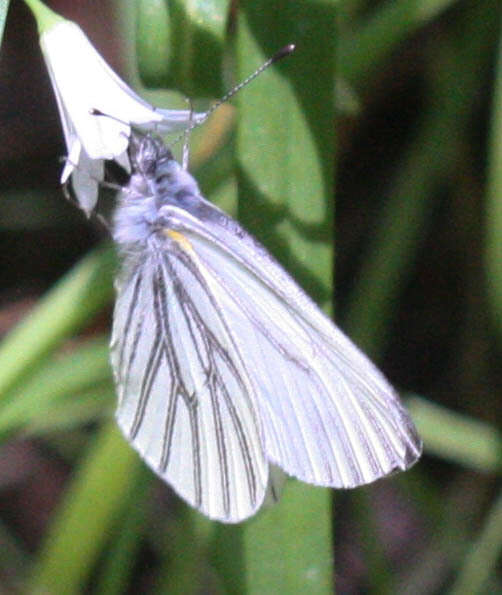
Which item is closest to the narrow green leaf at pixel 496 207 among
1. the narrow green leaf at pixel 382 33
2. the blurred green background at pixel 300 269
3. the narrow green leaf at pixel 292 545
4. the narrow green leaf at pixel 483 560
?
the blurred green background at pixel 300 269

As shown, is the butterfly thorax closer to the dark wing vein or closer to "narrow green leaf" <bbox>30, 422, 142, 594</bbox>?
the dark wing vein

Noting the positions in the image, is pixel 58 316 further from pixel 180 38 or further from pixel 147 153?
pixel 180 38

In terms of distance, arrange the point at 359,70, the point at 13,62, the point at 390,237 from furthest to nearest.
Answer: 1. the point at 13,62
2. the point at 390,237
3. the point at 359,70

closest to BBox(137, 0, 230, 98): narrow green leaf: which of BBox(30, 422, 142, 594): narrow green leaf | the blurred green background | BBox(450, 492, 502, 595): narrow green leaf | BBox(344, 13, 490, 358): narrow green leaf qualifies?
the blurred green background

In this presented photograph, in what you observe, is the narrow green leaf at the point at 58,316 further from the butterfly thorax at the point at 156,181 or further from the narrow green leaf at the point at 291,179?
the narrow green leaf at the point at 291,179

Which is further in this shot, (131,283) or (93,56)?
(131,283)

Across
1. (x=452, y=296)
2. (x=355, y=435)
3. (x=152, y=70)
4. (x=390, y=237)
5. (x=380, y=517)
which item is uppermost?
(x=152, y=70)

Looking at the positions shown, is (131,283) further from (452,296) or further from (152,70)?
(452,296)

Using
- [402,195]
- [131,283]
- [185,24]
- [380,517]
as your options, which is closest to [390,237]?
[402,195]
